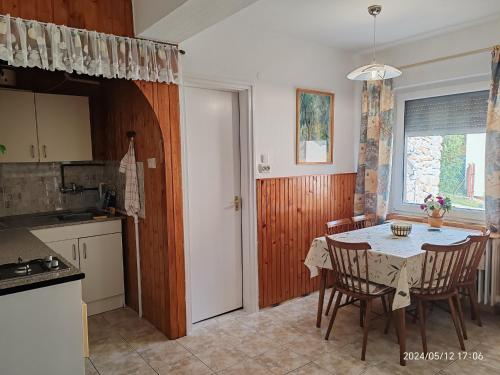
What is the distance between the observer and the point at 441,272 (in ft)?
7.96

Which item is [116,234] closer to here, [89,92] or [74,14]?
[89,92]

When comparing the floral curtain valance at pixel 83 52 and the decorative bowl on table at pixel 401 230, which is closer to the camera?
the floral curtain valance at pixel 83 52

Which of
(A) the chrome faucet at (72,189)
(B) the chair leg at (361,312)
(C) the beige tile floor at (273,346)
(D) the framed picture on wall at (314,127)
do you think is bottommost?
(C) the beige tile floor at (273,346)

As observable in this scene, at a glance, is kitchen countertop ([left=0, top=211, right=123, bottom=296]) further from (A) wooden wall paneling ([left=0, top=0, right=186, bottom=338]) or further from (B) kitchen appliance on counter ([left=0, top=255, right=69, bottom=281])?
(A) wooden wall paneling ([left=0, top=0, right=186, bottom=338])

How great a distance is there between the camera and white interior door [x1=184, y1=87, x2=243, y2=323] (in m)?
3.02

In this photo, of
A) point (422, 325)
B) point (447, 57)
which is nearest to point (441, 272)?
point (422, 325)

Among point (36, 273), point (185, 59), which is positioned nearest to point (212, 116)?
point (185, 59)

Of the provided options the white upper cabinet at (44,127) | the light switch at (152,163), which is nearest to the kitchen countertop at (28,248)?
A: the white upper cabinet at (44,127)

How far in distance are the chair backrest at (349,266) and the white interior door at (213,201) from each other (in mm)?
977

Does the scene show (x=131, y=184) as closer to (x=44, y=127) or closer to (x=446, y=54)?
(x=44, y=127)

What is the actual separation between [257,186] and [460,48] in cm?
222

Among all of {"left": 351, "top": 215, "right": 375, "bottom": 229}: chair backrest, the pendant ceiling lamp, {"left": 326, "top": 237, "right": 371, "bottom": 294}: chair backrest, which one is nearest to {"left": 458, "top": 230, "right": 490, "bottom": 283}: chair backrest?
{"left": 326, "top": 237, "right": 371, "bottom": 294}: chair backrest

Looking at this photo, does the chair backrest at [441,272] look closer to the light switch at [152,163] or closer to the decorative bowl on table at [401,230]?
the decorative bowl on table at [401,230]

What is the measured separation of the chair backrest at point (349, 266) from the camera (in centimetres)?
251
